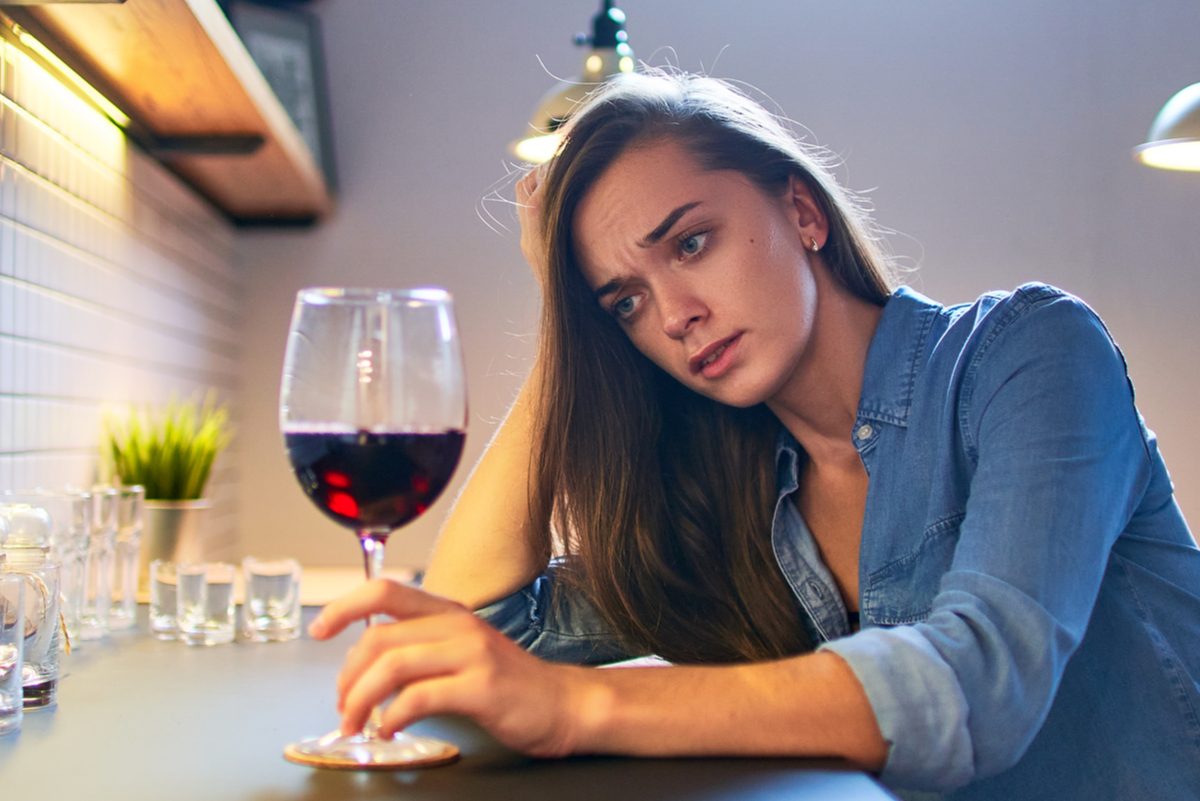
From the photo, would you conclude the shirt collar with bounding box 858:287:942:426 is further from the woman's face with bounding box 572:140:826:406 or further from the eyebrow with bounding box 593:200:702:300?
the eyebrow with bounding box 593:200:702:300

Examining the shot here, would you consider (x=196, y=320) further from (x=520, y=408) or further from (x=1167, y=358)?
(x=1167, y=358)

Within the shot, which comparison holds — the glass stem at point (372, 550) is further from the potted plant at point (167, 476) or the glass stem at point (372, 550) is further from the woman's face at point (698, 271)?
the potted plant at point (167, 476)

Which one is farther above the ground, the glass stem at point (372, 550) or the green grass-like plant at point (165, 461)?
the green grass-like plant at point (165, 461)

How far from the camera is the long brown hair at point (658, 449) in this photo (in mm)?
1283

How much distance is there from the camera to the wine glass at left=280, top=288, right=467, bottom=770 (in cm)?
63

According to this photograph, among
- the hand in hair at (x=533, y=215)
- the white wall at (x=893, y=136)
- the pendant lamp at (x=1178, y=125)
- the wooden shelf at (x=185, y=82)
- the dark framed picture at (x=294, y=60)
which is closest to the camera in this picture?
the hand in hair at (x=533, y=215)

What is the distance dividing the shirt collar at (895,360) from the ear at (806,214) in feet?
0.51

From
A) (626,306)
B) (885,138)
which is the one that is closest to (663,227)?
(626,306)

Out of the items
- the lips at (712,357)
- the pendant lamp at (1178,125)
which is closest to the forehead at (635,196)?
the lips at (712,357)

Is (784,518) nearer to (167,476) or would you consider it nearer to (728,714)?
(728,714)

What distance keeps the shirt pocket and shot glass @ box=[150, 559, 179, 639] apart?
0.69 meters

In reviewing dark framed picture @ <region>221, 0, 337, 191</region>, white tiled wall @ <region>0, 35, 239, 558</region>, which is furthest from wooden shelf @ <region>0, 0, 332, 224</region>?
dark framed picture @ <region>221, 0, 337, 191</region>

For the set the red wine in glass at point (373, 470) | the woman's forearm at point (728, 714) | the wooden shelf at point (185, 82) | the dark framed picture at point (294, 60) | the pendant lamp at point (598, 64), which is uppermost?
the dark framed picture at point (294, 60)

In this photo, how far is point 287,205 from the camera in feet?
10.0
